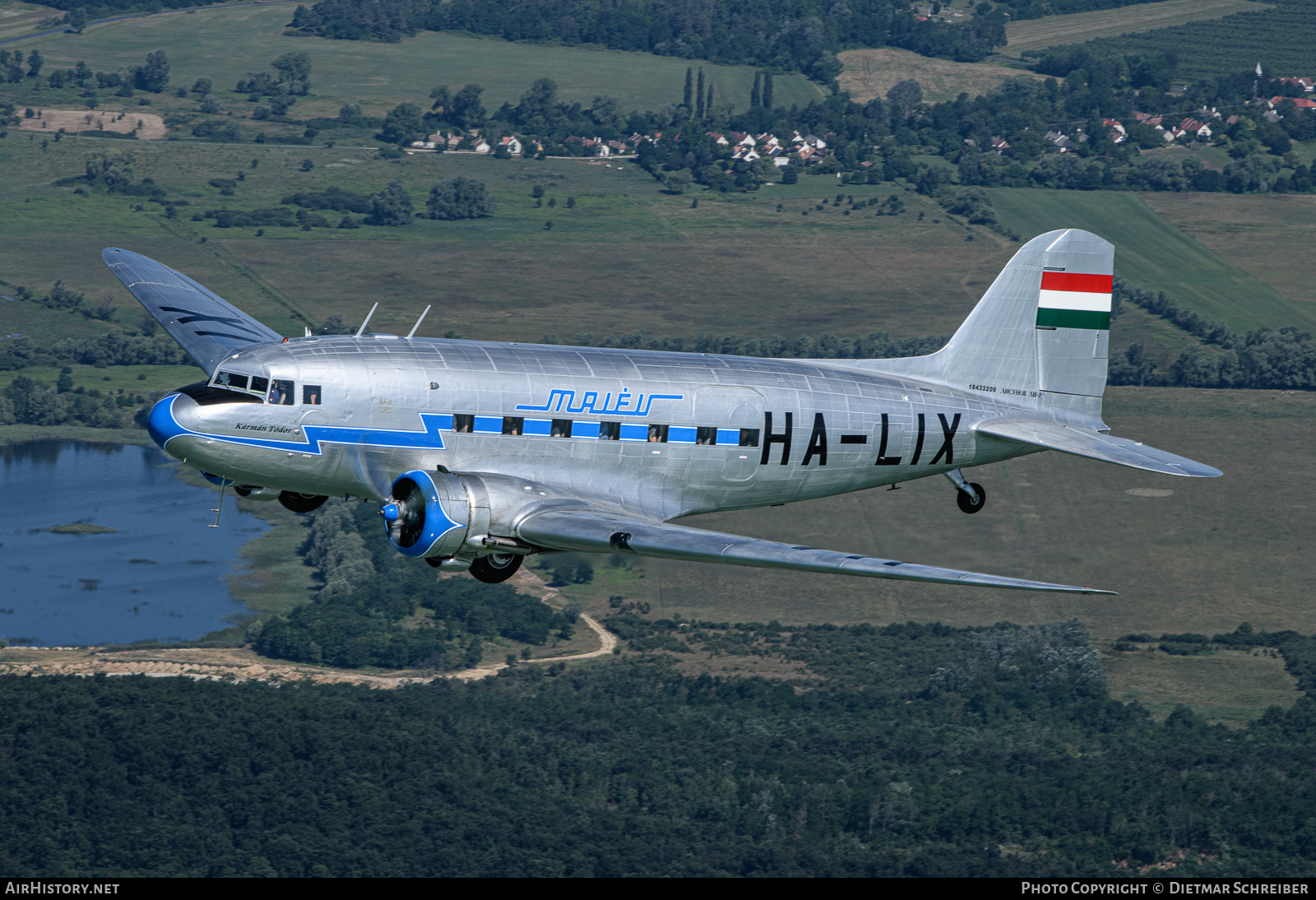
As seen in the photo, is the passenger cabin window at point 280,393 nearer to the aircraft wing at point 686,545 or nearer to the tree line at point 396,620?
the aircraft wing at point 686,545

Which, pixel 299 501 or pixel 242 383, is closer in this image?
pixel 242 383

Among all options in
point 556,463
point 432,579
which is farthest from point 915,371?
point 432,579

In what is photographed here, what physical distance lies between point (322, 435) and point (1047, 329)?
83.6ft

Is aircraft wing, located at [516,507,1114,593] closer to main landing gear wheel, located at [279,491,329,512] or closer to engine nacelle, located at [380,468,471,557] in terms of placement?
engine nacelle, located at [380,468,471,557]

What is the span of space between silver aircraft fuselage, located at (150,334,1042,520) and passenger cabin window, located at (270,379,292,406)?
46mm

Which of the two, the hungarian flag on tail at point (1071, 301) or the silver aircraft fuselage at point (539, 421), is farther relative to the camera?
the hungarian flag on tail at point (1071, 301)

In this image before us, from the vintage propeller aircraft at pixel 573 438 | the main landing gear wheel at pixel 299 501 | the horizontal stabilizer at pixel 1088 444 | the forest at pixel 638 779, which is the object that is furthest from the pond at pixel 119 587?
the horizontal stabilizer at pixel 1088 444

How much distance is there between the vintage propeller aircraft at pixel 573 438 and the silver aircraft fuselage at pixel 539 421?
52 millimetres

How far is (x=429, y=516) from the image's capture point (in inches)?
1726

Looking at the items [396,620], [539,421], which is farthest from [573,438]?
[396,620]

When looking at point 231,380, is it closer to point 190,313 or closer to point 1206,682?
point 190,313

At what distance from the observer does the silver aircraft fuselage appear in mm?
45438

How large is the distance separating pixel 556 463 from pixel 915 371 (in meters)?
14.1

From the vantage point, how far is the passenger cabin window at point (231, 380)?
150 feet
